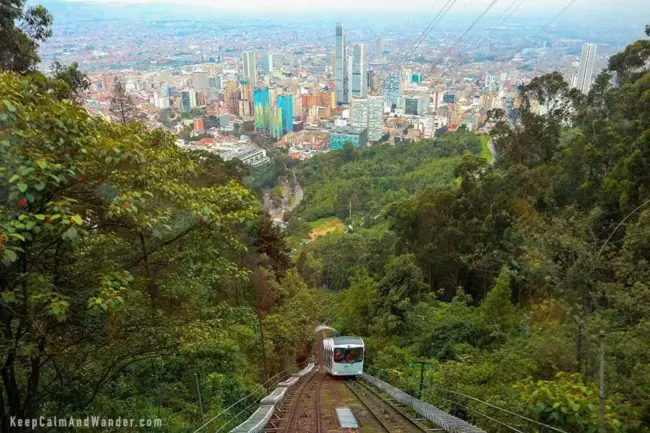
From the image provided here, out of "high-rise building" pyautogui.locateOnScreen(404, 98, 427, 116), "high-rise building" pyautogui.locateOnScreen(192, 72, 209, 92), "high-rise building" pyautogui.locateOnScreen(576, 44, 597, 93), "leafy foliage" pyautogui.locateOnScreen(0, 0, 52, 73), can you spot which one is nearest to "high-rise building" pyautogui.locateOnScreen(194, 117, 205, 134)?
"high-rise building" pyautogui.locateOnScreen(192, 72, 209, 92)

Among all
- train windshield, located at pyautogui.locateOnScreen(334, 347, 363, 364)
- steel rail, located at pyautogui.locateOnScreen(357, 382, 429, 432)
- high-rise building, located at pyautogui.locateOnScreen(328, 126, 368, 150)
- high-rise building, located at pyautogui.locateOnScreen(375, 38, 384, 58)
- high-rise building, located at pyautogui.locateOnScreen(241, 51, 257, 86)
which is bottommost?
high-rise building, located at pyautogui.locateOnScreen(328, 126, 368, 150)

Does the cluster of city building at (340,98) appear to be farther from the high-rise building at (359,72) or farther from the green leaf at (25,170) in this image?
the green leaf at (25,170)

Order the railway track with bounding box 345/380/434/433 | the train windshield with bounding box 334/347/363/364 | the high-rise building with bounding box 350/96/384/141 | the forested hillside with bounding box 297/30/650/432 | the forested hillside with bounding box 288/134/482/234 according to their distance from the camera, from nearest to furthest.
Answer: the forested hillside with bounding box 297/30/650/432 → the railway track with bounding box 345/380/434/433 → the train windshield with bounding box 334/347/363/364 → the forested hillside with bounding box 288/134/482/234 → the high-rise building with bounding box 350/96/384/141

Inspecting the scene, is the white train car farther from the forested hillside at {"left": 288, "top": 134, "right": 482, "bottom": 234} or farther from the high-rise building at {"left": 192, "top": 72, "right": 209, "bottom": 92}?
the high-rise building at {"left": 192, "top": 72, "right": 209, "bottom": 92}

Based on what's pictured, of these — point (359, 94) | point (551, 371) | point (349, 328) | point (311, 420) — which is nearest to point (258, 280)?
point (349, 328)

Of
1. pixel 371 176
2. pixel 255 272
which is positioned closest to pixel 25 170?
pixel 255 272

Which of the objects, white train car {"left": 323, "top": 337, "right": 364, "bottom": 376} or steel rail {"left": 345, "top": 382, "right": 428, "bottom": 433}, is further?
white train car {"left": 323, "top": 337, "right": 364, "bottom": 376}

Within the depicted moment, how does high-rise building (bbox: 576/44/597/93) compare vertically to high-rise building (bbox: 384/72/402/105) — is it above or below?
above
